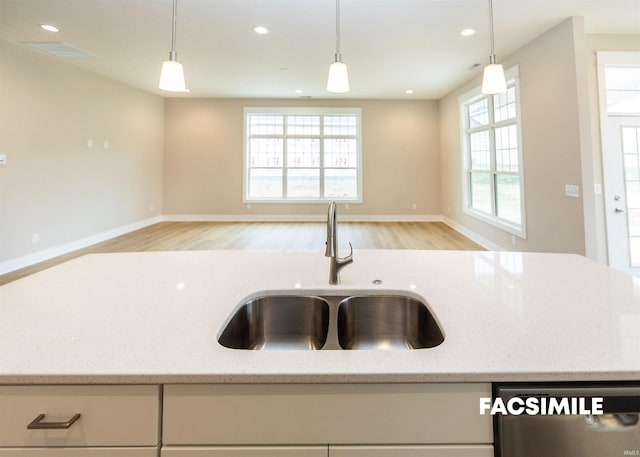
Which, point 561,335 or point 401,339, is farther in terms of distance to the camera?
point 401,339

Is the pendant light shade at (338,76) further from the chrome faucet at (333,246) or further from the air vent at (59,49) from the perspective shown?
the air vent at (59,49)

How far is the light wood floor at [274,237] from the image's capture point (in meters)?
5.32

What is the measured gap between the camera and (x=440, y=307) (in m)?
0.96

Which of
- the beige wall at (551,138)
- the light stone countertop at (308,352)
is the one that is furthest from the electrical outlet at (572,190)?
the light stone countertop at (308,352)

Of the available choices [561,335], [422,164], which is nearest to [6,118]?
[561,335]

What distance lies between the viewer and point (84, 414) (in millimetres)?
650

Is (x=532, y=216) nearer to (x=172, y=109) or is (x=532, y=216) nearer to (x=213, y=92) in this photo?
(x=213, y=92)

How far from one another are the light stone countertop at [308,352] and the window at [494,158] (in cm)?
381

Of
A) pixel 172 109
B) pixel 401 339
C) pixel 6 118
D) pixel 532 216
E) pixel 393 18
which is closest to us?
pixel 401 339

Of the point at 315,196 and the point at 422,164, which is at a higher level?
the point at 422,164

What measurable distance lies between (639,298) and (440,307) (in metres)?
0.64

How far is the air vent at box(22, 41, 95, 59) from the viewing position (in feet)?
13.8

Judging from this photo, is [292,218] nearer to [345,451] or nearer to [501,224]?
[501,224]

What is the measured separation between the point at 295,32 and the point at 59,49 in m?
3.37
